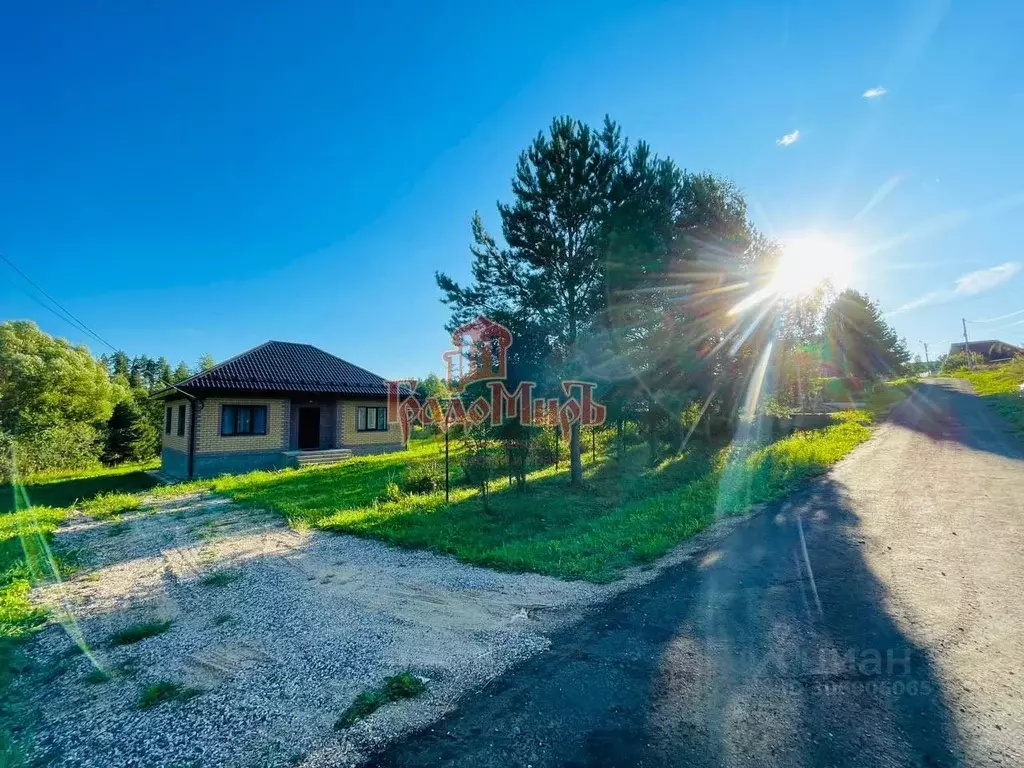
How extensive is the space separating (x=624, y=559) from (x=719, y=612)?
1.61 m

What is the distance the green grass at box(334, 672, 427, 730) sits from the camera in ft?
8.32

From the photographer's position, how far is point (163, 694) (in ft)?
9.39

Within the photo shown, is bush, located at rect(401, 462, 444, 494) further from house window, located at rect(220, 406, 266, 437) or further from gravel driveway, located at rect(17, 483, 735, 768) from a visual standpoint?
house window, located at rect(220, 406, 266, 437)

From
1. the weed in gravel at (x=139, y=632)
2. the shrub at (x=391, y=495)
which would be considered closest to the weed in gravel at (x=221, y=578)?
the weed in gravel at (x=139, y=632)

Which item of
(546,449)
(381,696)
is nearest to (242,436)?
(546,449)

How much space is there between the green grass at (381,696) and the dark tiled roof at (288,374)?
616 inches

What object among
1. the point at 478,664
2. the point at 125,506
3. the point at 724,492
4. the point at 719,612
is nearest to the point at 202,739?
the point at 478,664

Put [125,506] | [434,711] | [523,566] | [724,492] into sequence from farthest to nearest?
[125,506] → [724,492] → [523,566] → [434,711]

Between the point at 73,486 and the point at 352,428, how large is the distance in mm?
9400

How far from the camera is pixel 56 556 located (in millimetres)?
6301

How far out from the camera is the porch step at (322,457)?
54.2ft

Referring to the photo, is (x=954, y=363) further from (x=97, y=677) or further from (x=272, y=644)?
(x=97, y=677)

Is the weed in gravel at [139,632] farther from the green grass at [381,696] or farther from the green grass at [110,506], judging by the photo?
the green grass at [110,506]

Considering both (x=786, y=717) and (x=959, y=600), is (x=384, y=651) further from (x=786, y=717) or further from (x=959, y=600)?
(x=959, y=600)
